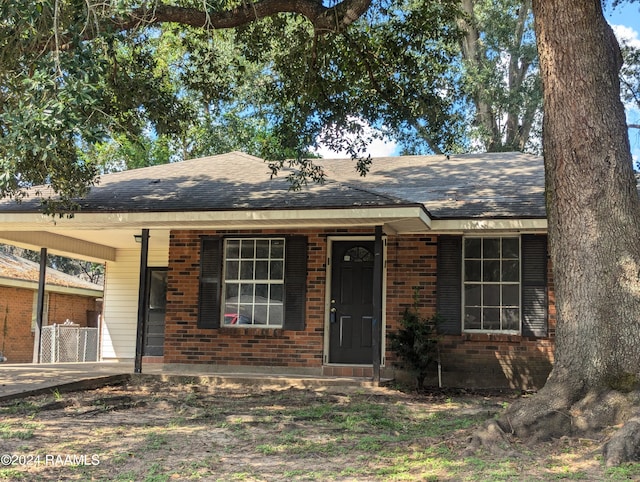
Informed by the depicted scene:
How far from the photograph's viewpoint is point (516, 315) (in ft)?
36.2

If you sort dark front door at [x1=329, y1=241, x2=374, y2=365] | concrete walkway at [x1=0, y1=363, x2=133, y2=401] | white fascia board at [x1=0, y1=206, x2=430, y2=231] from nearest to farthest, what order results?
concrete walkway at [x1=0, y1=363, x2=133, y2=401] → white fascia board at [x1=0, y1=206, x2=430, y2=231] → dark front door at [x1=329, y1=241, x2=374, y2=365]

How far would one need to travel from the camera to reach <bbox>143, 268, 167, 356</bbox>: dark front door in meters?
15.5

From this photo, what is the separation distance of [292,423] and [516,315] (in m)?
5.19

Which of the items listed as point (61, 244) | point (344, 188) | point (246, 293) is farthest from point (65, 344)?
point (344, 188)

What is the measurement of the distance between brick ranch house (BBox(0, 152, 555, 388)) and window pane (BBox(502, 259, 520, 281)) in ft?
0.05

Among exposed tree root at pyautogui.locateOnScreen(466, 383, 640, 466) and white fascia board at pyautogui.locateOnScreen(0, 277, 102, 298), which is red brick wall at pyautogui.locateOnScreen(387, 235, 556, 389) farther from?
white fascia board at pyautogui.locateOnScreen(0, 277, 102, 298)

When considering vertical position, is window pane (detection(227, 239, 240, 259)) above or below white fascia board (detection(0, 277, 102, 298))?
above

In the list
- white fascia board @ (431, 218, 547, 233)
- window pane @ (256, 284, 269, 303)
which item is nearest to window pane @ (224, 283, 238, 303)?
window pane @ (256, 284, 269, 303)

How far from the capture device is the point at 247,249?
11969 mm

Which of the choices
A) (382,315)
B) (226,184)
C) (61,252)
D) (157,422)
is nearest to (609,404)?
(157,422)

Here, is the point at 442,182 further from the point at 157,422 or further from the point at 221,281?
the point at 157,422

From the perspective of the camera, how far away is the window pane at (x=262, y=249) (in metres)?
11.9

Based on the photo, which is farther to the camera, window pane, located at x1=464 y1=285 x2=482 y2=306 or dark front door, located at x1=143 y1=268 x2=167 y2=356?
dark front door, located at x1=143 y1=268 x2=167 y2=356

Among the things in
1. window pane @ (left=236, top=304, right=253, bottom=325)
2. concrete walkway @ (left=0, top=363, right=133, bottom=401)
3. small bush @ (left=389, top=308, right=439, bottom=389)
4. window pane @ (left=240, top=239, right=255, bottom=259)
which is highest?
window pane @ (left=240, top=239, right=255, bottom=259)
